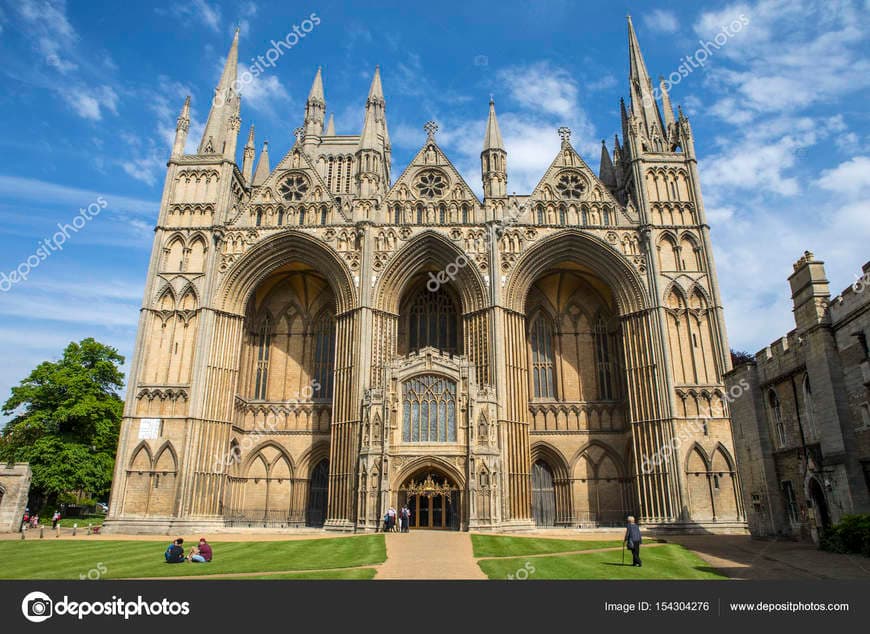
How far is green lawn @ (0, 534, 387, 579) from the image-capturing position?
12.8m

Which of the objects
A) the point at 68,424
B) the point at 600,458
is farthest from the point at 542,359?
the point at 68,424

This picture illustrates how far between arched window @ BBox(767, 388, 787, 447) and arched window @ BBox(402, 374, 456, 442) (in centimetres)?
1371

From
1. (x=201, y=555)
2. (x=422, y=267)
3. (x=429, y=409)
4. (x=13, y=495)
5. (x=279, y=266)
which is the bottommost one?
(x=201, y=555)

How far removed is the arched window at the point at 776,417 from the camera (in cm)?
2156

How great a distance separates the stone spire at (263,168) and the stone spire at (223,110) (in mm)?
6880

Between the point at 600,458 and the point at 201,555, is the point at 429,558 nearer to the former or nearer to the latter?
the point at 201,555

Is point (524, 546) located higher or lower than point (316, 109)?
lower

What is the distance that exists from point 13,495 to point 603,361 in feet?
113

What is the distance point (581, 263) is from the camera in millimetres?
34688

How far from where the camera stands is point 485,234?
110 ft

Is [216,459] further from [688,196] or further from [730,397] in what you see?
[688,196]

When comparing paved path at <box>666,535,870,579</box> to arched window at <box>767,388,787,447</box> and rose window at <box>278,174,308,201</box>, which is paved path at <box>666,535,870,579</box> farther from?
rose window at <box>278,174,308,201</box>
